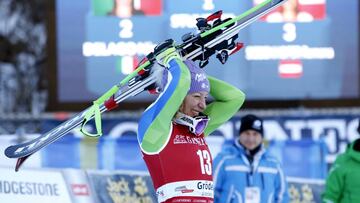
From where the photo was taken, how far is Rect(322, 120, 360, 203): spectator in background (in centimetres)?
647

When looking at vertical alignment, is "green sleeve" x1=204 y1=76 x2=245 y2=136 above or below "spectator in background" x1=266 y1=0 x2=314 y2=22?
below

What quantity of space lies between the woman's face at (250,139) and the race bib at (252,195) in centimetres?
30

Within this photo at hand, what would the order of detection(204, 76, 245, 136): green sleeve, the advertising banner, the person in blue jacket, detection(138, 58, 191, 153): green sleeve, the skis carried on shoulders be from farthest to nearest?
the advertising banner
the person in blue jacket
detection(204, 76, 245, 136): green sleeve
the skis carried on shoulders
detection(138, 58, 191, 153): green sleeve

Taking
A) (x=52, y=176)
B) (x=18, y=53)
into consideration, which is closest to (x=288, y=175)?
(x=52, y=176)

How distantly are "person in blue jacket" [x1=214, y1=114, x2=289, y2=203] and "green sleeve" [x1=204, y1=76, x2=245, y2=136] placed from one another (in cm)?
138

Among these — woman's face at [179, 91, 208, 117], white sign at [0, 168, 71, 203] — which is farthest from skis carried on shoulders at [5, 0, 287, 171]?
white sign at [0, 168, 71, 203]

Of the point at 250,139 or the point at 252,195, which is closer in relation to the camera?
the point at 252,195

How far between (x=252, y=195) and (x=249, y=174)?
148mm

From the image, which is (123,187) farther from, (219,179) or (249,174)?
(249,174)

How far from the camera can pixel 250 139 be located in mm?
6824

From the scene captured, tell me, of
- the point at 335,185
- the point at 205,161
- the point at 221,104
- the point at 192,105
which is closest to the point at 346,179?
the point at 335,185

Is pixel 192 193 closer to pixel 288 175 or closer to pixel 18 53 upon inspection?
pixel 288 175

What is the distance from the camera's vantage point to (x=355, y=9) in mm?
10719

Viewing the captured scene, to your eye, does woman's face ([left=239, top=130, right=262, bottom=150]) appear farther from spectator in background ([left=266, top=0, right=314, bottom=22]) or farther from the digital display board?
spectator in background ([left=266, top=0, right=314, bottom=22])
